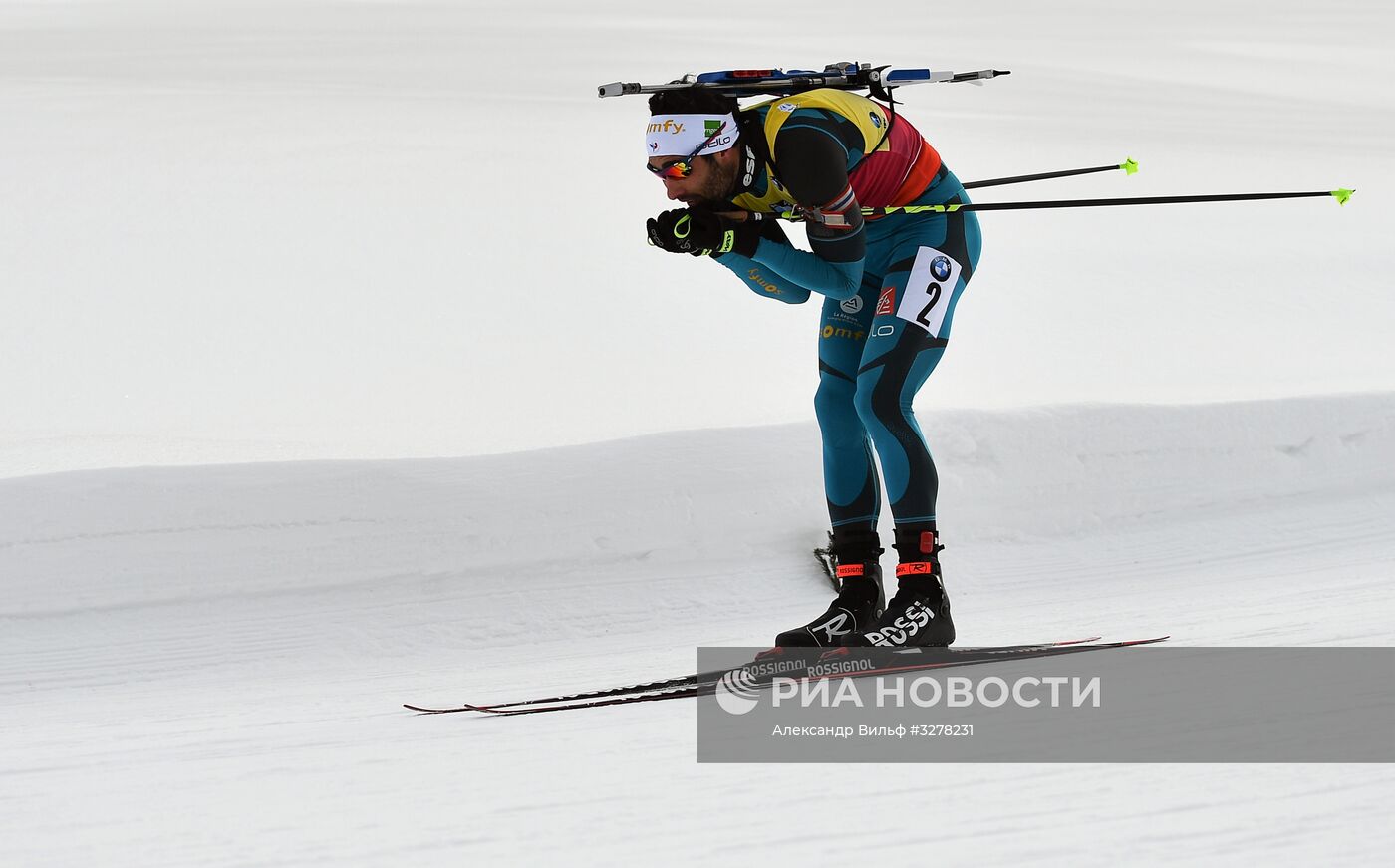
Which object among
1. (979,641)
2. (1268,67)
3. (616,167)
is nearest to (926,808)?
(979,641)

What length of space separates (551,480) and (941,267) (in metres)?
1.66

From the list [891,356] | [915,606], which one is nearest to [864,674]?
[915,606]

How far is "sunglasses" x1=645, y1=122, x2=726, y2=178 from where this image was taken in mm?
3365

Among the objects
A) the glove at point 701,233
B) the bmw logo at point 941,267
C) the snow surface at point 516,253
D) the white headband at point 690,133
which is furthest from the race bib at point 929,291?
the snow surface at point 516,253

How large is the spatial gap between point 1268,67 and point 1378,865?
54.6ft

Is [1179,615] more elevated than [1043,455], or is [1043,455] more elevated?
[1043,455]

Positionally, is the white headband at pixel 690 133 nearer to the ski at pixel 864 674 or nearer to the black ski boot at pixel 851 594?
the black ski boot at pixel 851 594

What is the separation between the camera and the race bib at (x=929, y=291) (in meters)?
3.52

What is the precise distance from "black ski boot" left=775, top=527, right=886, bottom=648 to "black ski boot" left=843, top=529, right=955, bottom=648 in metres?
0.07

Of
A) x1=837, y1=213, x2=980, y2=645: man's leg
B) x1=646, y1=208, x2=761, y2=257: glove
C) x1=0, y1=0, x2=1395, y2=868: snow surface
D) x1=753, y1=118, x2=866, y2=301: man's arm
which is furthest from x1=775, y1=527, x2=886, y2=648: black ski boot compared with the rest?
x1=646, y1=208, x2=761, y2=257: glove

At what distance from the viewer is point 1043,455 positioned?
521 cm

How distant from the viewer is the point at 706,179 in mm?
3430

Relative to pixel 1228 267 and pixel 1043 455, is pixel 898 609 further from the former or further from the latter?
pixel 1228 267

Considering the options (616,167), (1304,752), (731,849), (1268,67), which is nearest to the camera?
(731,849)
